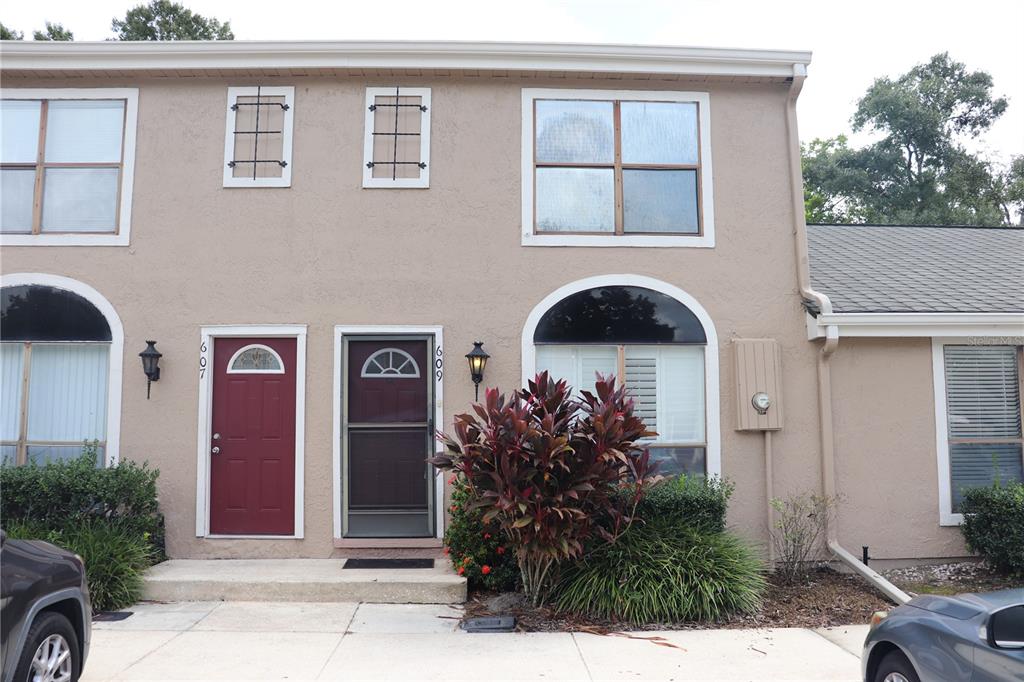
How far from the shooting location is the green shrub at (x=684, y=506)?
22.0 ft

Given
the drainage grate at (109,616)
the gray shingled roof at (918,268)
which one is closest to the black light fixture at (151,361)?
the drainage grate at (109,616)


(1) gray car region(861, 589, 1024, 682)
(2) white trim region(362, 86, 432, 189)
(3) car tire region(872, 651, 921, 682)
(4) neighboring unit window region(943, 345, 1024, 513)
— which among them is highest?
(2) white trim region(362, 86, 432, 189)

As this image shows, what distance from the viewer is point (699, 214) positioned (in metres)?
7.80

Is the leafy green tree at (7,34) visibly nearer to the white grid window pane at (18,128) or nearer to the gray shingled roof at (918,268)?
the white grid window pane at (18,128)

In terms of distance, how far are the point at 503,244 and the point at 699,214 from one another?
213cm

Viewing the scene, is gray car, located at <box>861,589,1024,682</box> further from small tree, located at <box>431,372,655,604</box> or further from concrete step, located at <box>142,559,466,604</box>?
concrete step, located at <box>142,559,466,604</box>

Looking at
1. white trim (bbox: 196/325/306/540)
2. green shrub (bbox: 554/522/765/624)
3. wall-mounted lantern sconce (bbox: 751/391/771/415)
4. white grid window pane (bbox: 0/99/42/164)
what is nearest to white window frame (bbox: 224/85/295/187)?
white trim (bbox: 196/325/306/540)

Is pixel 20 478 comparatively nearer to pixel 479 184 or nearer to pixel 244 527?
pixel 244 527

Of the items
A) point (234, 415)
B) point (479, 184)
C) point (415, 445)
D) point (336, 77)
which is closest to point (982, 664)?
point (415, 445)

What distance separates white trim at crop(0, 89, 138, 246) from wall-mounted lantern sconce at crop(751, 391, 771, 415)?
666 centimetres

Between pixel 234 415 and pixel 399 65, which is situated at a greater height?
pixel 399 65

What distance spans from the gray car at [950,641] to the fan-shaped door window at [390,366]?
15.8 ft

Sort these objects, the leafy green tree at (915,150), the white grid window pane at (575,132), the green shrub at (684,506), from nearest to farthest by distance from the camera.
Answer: the green shrub at (684,506)
the white grid window pane at (575,132)
the leafy green tree at (915,150)

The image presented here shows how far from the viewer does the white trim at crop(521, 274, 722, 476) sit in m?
7.48
